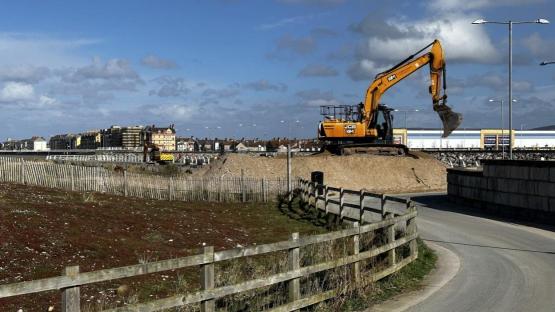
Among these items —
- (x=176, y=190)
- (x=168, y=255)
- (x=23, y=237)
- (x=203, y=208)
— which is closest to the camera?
(x=23, y=237)

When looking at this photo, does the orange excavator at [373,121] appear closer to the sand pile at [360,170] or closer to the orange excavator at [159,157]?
the sand pile at [360,170]

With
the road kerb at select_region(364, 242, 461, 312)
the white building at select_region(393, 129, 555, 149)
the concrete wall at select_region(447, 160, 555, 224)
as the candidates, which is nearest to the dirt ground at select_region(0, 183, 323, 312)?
the road kerb at select_region(364, 242, 461, 312)

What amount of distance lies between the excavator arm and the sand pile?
3530mm

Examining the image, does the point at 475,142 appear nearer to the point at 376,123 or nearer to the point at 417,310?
the point at 376,123

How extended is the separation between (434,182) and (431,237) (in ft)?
93.8

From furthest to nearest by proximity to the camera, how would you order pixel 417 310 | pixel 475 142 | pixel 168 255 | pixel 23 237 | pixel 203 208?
pixel 475 142 → pixel 203 208 → pixel 168 255 → pixel 23 237 → pixel 417 310

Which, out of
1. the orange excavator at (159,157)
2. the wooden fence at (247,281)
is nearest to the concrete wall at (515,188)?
the wooden fence at (247,281)

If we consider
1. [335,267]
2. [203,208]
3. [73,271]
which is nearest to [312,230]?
[203,208]

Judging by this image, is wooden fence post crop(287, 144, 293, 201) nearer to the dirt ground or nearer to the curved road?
the dirt ground

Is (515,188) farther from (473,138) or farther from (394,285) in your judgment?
(473,138)

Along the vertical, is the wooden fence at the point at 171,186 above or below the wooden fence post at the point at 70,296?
below

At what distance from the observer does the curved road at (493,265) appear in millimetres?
9258

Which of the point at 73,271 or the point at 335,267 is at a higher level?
the point at 73,271

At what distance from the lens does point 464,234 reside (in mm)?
18609
